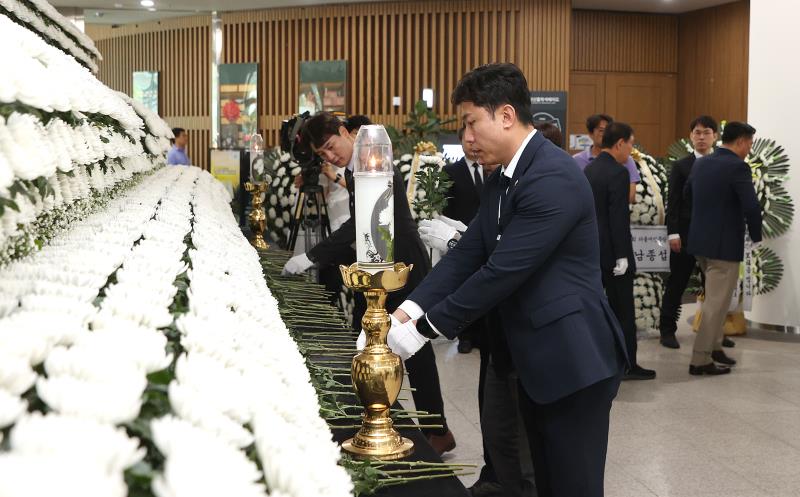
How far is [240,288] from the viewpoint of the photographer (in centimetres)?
138

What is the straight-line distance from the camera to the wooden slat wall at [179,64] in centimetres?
1606

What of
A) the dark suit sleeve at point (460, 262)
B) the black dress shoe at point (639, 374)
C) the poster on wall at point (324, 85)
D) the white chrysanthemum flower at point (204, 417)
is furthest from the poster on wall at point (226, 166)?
the white chrysanthemum flower at point (204, 417)

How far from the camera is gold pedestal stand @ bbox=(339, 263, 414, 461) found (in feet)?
5.54

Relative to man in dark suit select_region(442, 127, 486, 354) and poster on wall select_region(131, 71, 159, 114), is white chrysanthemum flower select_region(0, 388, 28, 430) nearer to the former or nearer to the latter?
man in dark suit select_region(442, 127, 486, 354)

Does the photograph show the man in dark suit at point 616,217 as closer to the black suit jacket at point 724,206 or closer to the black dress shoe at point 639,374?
the black dress shoe at point 639,374

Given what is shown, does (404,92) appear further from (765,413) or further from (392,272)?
(392,272)

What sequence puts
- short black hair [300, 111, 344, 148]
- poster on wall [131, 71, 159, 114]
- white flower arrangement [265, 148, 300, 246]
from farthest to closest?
poster on wall [131, 71, 159, 114] → white flower arrangement [265, 148, 300, 246] → short black hair [300, 111, 344, 148]

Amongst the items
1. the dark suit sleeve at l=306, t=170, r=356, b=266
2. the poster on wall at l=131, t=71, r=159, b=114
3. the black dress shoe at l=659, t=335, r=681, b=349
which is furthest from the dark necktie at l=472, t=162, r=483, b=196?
the poster on wall at l=131, t=71, r=159, b=114

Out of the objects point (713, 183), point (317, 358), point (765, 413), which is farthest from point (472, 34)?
point (317, 358)

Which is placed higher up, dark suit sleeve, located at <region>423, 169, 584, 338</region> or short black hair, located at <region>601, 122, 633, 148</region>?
short black hair, located at <region>601, 122, 633, 148</region>

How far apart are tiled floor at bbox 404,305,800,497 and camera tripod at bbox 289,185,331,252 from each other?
49.3 inches

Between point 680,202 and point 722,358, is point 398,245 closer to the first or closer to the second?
point 722,358

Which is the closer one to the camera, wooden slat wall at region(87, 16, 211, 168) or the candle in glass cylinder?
the candle in glass cylinder

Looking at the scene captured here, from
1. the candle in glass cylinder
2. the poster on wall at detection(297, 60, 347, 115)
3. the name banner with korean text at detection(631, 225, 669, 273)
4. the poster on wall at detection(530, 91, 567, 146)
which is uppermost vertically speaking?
the poster on wall at detection(297, 60, 347, 115)
